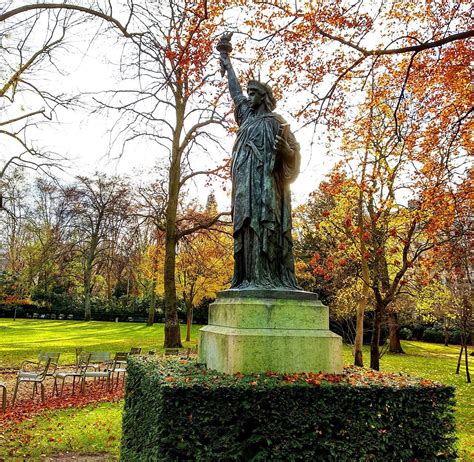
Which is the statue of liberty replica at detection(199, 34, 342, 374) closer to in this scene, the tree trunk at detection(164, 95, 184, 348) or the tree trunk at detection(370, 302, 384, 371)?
the tree trunk at detection(370, 302, 384, 371)

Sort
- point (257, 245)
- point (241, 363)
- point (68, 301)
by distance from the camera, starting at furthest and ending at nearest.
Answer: point (68, 301)
point (257, 245)
point (241, 363)

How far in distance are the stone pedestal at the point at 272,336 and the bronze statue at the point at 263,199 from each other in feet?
0.94

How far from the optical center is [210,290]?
26188mm

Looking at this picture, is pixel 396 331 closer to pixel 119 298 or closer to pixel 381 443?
pixel 381 443

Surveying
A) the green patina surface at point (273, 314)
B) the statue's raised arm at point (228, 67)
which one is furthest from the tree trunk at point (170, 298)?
the green patina surface at point (273, 314)

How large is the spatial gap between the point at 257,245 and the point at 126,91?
13.7 meters

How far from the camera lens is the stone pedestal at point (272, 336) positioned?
4895mm

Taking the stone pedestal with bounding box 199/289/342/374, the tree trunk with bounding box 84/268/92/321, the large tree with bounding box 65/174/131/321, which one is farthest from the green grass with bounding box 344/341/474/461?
the tree trunk with bounding box 84/268/92/321

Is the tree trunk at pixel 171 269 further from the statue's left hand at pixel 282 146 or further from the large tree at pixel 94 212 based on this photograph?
the statue's left hand at pixel 282 146

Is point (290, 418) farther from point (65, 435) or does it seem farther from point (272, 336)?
point (65, 435)

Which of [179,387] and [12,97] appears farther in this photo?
[12,97]

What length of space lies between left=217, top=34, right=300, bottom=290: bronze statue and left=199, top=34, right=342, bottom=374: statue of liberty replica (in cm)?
1

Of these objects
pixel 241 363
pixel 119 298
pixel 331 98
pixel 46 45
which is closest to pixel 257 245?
pixel 241 363

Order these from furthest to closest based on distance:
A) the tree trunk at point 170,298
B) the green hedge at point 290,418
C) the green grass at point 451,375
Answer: the tree trunk at point 170,298 < the green grass at point 451,375 < the green hedge at point 290,418
